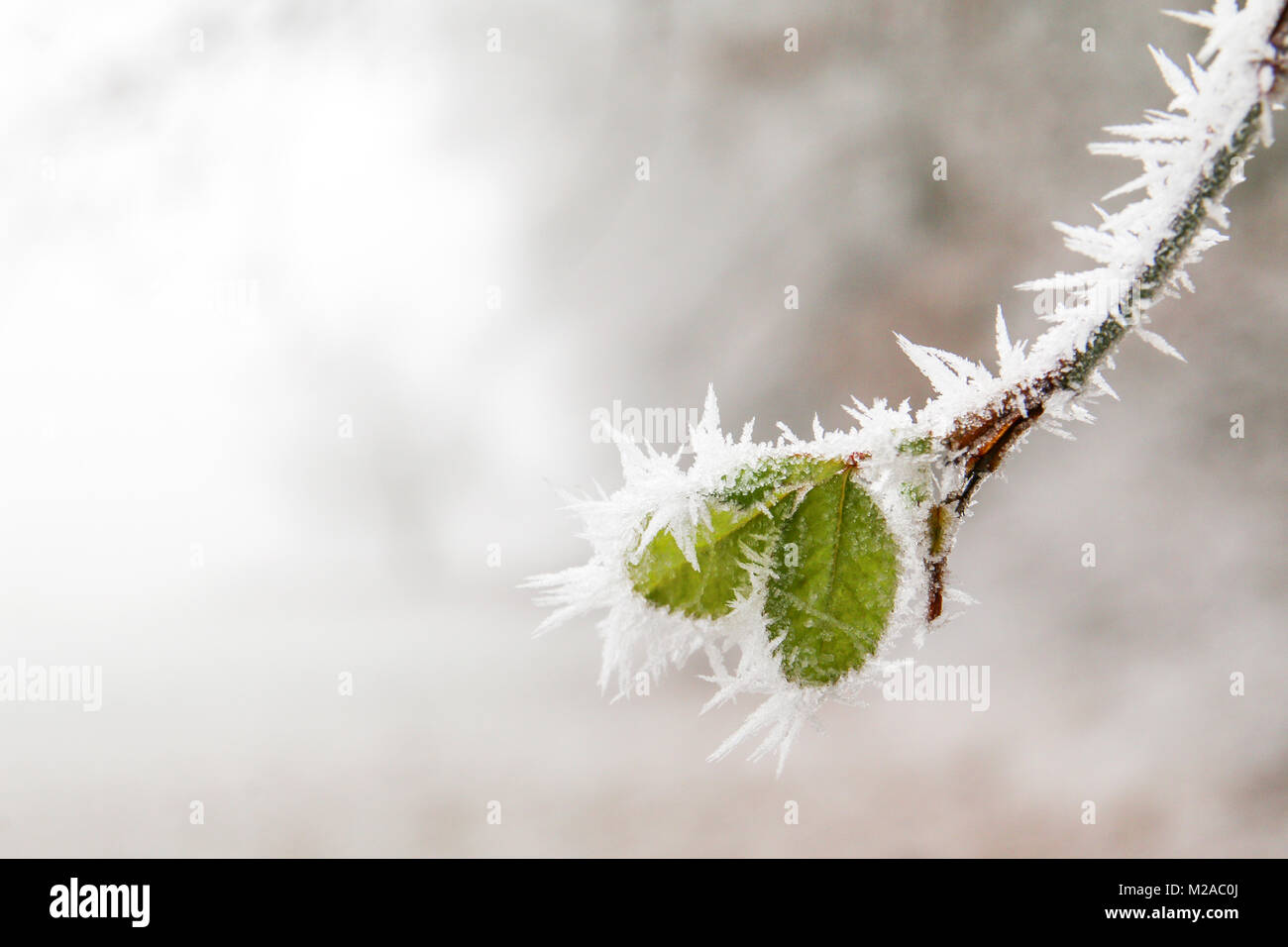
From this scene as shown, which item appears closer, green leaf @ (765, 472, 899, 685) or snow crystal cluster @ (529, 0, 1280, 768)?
snow crystal cluster @ (529, 0, 1280, 768)

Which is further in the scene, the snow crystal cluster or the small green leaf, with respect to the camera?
the small green leaf

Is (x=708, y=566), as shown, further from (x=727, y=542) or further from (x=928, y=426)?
(x=928, y=426)

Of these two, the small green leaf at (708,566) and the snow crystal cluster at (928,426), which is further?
the small green leaf at (708,566)

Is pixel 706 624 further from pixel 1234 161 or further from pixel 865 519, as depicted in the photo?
pixel 1234 161

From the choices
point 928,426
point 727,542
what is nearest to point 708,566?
point 727,542

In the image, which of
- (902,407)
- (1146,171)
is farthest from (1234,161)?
(902,407)
